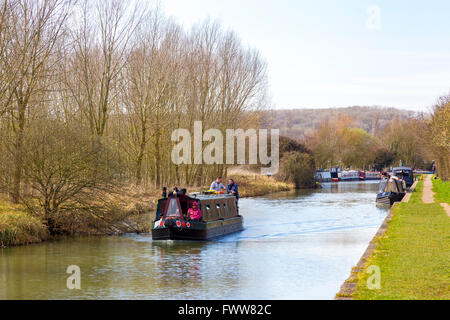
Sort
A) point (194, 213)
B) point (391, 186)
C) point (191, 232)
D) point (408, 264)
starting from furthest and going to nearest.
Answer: point (391, 186)
point (194, 213)
point (191, 232)
point (408, 264)

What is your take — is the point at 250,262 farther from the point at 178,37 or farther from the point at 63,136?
the point at 178,37

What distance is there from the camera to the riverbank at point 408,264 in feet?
35.3

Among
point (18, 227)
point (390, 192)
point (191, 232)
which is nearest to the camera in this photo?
point (18, 227)

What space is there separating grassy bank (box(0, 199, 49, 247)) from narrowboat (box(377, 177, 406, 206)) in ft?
80.2

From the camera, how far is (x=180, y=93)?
139 feet

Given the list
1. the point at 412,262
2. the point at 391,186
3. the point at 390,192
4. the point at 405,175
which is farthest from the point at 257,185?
the point at 412,262

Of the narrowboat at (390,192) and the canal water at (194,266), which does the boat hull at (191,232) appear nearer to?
the canal water at (194,266)

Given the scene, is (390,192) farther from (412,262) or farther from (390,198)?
(412,262)

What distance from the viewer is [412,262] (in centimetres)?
1362

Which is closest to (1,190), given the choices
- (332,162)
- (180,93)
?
Result: (180,93)

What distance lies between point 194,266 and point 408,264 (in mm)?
6054

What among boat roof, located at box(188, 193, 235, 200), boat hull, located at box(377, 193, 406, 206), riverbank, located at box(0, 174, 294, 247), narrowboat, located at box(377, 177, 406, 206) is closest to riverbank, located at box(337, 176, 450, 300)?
boat roof, located at box(188, 193, 235, 200)
